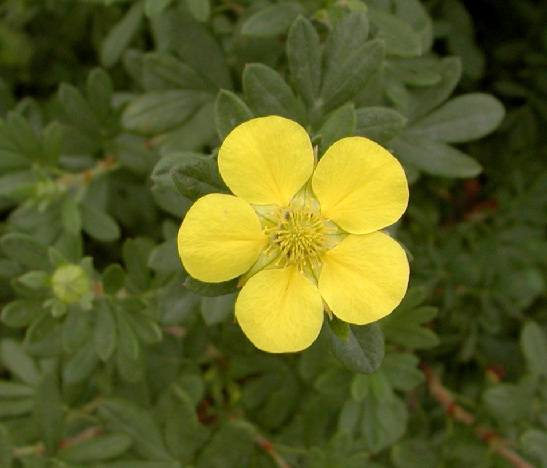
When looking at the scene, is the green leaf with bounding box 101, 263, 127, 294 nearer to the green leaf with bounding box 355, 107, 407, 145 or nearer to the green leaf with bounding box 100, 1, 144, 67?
the green leaf with bounding box 355, 107, 407, 145

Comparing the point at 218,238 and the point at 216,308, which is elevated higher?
the point at 218,238

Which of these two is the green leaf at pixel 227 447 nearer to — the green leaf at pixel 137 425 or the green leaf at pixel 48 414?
the green leaf at pixel 137 425

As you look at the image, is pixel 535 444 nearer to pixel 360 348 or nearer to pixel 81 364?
pixel 360 348

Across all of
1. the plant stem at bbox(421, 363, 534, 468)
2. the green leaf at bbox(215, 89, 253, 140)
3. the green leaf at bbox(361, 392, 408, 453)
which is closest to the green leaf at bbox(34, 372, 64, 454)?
the green leaf at bbox(361, 392, 408, 453)

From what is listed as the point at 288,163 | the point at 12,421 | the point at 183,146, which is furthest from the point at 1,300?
the point at 288,163

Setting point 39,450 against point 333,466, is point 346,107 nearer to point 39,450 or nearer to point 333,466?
point 333,466

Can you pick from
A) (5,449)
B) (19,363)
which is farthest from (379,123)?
(19,363)
